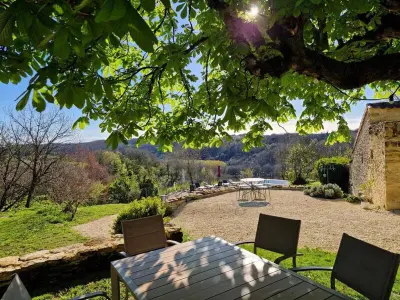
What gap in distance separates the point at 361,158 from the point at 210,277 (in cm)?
1006

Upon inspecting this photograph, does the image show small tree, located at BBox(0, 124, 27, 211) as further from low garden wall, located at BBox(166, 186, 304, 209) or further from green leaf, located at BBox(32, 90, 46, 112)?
green leaf, located at BBox(32, 90, 46, 112)

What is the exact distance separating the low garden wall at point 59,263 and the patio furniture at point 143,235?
4.28ft

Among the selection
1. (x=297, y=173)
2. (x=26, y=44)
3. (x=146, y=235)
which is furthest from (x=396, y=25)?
(x=297, y=173)

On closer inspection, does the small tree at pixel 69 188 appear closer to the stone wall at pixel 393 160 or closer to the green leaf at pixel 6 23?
the green leaf at pixel 6 23

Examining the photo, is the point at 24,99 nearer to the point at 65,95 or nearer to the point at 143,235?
the point at 65,95

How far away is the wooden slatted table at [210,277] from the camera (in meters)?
1.91

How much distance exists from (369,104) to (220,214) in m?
6.20

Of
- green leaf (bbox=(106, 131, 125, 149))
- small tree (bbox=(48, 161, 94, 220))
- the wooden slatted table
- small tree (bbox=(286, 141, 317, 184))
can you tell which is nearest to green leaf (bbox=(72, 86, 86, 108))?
green leaf (bbox=(106, 131, 125, 149))

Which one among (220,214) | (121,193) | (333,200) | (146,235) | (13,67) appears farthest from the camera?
(121,193)

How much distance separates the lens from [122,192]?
612 inches

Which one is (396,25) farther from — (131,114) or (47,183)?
(47,183)

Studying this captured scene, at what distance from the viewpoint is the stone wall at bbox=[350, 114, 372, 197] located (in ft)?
29.9

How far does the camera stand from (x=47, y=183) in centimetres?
1127

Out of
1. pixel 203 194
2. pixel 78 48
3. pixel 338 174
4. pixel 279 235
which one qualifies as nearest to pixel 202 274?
pixel 279 235
